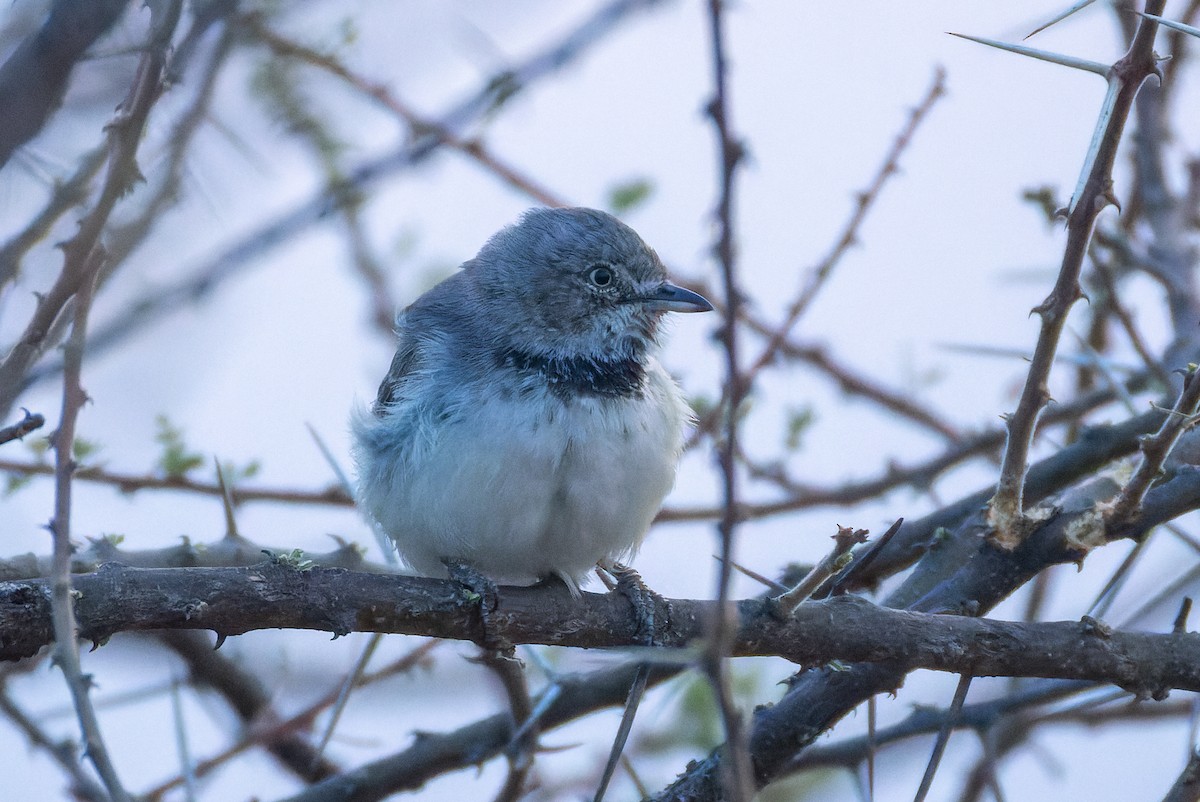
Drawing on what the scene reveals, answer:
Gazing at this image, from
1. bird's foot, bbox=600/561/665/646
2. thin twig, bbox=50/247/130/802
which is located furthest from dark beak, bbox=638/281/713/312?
thin twig, bbox=50/247/130/802

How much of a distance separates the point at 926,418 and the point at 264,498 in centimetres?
326

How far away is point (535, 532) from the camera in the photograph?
4.48 meters

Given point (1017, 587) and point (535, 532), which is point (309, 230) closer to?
point (535, 532)

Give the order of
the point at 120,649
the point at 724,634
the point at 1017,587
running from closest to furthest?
the point at 724,634 → the point at 1017,587 → the point at 120,649

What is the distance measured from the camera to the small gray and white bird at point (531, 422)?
4395 mm

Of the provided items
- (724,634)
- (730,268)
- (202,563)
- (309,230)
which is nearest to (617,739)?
(724,634)

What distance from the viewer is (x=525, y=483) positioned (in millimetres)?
4359

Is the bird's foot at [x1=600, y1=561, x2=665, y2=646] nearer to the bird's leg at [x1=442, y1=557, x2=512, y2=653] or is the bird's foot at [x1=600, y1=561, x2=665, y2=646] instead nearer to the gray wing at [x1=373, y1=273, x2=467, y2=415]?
the bird's leg at [x1=442, y1=557, x2=512, y2=653]

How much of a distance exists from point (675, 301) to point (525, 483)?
135cm

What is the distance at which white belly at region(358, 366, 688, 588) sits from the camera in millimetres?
4359

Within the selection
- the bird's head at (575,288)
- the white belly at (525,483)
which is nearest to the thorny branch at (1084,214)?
the white belly at (525,483)

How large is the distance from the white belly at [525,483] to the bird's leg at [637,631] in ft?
0.86

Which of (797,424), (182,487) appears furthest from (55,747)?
(797,424)

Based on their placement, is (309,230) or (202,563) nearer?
(202,563)
